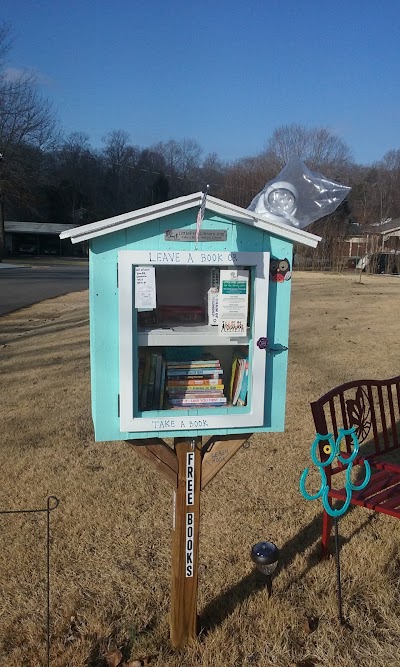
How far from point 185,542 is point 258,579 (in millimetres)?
775

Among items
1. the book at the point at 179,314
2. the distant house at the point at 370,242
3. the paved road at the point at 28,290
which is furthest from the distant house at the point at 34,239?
the book at the point at 179,314

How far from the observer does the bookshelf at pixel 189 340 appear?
6.60 ft

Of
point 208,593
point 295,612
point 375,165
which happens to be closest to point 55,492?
point 208,593

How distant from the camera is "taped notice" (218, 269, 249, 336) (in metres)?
2.11

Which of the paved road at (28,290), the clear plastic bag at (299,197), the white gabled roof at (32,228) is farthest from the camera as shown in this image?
the white gabled roof at (32,228)

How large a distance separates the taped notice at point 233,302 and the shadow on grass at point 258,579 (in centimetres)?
141

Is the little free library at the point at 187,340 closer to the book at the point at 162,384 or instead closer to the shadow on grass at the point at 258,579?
the book at the point at 162,384

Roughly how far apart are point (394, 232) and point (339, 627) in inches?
1790

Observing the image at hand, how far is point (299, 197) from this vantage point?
2.61m

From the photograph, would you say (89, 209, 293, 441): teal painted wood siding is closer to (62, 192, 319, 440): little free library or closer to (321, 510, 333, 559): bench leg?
(62, 192, 319, 440): little free library

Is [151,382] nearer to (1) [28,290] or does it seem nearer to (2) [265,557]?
(2) [265,557]

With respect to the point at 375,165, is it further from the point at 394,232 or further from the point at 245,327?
the point at 245,327

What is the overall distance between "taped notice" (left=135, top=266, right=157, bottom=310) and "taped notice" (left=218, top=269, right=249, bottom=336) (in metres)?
0.29

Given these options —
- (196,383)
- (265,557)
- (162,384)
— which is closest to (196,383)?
(196,383)
